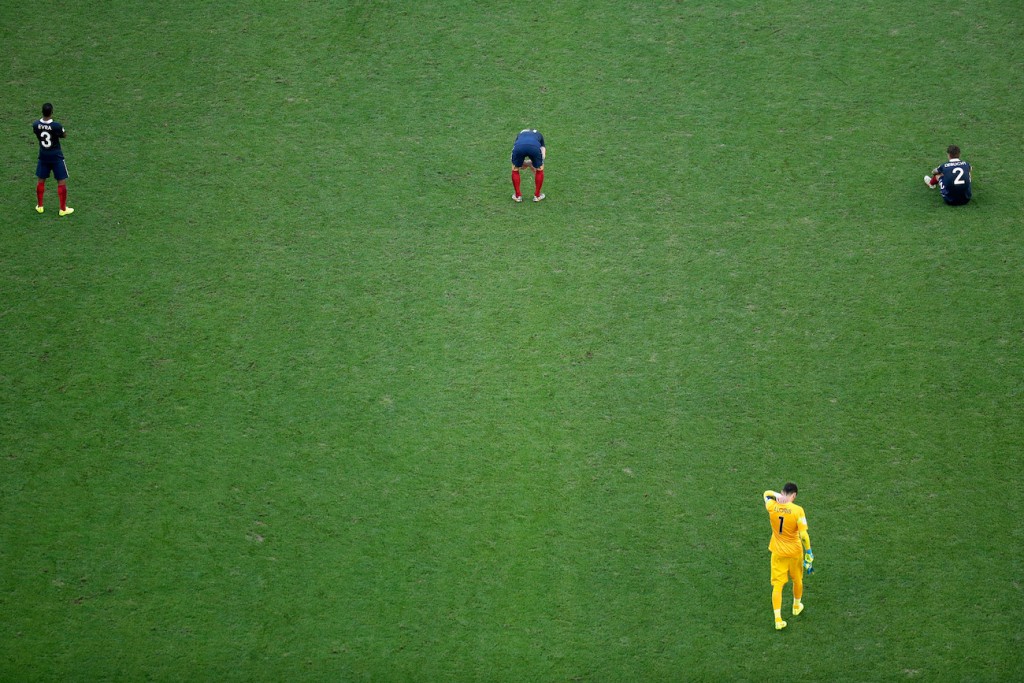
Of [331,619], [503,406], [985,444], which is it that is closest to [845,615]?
[985,444]

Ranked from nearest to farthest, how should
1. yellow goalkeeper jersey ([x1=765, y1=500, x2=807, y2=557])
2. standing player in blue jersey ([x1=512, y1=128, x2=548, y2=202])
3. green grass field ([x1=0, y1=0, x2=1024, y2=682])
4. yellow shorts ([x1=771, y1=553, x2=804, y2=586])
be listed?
yellow goalkeeper jersey ([x1=765, y1=500, x2=807, y2=557]), yellow shorts ([x1=771, y1=553, x2=804, y2=586]), green grass field ([x1=0, y1=0, x2=1024, y2=682]), standing player in blue jersey ([x1=512, y1=128, x2=548, y2=202])

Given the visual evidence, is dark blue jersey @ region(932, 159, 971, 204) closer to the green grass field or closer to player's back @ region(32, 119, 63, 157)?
the green grass field

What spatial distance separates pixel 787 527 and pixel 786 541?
0.18 metres

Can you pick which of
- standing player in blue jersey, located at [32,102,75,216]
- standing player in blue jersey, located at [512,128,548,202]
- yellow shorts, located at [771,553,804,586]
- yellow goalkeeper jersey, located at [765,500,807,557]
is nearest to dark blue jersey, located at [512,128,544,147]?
standing player in blue jersey, located at [512,128,548,202]

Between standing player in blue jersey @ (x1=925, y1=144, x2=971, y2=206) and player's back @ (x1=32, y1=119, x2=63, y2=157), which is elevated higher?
player's back @ (x1=32, y1=119, x2=63, y2=157)

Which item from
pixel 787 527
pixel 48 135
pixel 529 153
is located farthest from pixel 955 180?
pixel 48 135

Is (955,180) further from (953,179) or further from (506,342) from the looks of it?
(506,342)

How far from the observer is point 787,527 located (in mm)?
9211

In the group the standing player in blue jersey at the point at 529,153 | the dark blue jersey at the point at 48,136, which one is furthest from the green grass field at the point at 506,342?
the dark blue jersey at the point at 48,136

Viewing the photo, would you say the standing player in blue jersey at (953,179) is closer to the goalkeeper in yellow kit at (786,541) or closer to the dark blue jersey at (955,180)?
the dark blue jersey at (955,180)

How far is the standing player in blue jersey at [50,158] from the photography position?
1362 centimetres

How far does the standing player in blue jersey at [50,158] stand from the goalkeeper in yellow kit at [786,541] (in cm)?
1093

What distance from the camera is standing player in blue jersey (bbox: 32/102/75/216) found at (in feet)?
44.7

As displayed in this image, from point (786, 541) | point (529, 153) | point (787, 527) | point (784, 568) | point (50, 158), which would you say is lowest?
point (784, 568)
